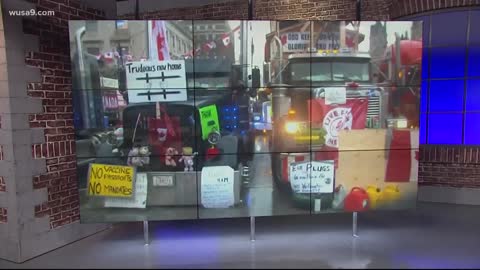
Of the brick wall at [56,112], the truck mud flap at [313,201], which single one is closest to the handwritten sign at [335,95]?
the truck mud flap at [313,201]

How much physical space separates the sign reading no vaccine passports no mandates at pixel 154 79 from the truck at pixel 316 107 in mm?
1116

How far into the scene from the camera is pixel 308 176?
163 inches

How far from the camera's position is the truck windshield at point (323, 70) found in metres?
4.06

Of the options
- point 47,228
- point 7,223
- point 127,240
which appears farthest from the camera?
point 127,240

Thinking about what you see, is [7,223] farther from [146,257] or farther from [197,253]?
[197,253]

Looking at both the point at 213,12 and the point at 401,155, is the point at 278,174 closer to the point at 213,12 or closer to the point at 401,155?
the point at 401,155

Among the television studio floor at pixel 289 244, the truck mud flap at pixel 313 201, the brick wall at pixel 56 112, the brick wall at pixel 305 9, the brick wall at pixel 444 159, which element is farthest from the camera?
the brick wall at pixel 305 9

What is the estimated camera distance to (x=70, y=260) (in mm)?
3707

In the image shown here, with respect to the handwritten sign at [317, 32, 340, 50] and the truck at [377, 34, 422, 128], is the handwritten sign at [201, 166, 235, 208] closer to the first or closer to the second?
the handwritten sign at [317, 32, 340, 50]

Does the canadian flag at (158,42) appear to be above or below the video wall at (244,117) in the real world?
above

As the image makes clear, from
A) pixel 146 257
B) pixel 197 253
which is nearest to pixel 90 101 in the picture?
pixel 146 257

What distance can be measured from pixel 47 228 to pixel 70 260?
504 millimetres

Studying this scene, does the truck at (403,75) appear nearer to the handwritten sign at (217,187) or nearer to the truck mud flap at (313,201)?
the truck mud flap at (313,201)

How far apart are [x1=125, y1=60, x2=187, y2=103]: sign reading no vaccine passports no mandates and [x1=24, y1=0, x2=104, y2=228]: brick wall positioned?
0.90 metres
